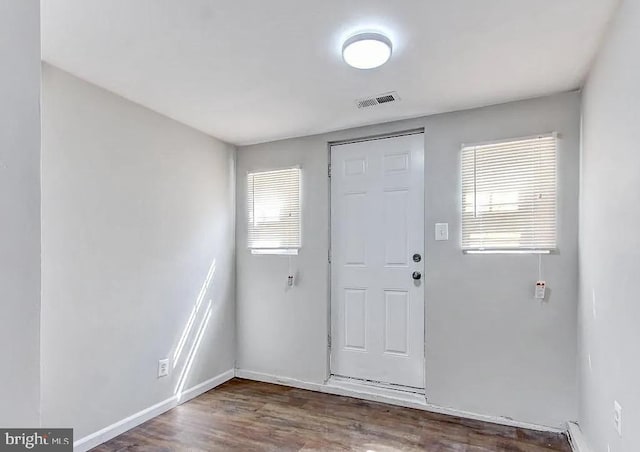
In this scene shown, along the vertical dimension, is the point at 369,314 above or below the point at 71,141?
below

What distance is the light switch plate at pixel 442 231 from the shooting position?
115 inches

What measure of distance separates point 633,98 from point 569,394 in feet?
6.44

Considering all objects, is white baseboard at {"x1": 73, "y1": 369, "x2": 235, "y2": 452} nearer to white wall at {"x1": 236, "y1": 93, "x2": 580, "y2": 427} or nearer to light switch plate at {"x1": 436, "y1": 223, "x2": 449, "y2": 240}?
white wall at {"x1": 236, "y1": 93, "x2": 580, "y2": 427}

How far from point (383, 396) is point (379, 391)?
7 cm

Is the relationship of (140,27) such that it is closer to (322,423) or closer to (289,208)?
(289,208)

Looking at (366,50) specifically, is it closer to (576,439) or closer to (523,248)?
→ (523,248)

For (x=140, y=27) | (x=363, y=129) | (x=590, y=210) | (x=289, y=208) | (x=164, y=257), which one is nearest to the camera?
(x=140, y=27)

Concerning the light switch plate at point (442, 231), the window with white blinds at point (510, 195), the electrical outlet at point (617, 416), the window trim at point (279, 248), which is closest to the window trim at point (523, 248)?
the window with white blinds at point (510, 195)

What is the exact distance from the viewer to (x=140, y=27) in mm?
1837

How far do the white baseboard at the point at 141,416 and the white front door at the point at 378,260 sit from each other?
1.13 m

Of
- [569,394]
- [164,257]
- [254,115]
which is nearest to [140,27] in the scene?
[254,115]

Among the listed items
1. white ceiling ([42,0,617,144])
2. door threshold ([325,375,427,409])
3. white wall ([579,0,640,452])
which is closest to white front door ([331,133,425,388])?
door threshold ([325,375,427,409])

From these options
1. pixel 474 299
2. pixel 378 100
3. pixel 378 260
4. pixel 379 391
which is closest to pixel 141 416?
pixel 379 391

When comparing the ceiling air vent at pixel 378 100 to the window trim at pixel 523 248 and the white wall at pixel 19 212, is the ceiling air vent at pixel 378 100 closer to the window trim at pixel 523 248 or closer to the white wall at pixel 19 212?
the window trim at pixel 523 248
